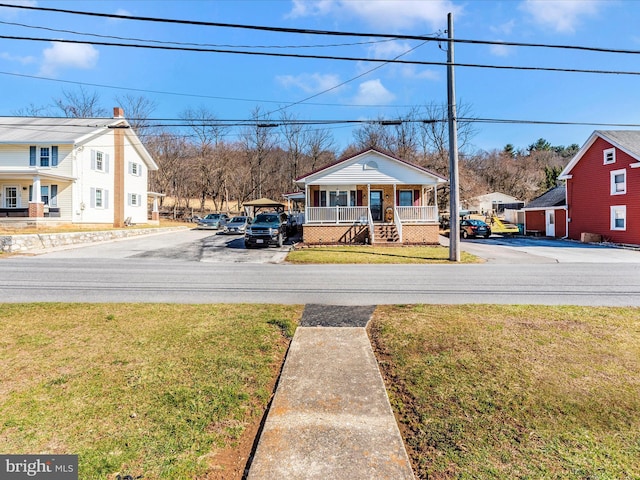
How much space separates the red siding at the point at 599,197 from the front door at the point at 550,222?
255 centimetres

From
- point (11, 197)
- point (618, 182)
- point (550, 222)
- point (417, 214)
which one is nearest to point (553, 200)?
point (550, 222)

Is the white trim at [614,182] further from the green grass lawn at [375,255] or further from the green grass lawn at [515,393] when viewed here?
the green grass lawn at [515,393]

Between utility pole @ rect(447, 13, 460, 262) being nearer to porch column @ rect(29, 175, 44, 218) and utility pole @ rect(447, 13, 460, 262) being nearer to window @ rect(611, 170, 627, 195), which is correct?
window @ rect(611, 170, 627, 195)

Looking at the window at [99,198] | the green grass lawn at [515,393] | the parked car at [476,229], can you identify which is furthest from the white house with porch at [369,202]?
the window at [99,198]

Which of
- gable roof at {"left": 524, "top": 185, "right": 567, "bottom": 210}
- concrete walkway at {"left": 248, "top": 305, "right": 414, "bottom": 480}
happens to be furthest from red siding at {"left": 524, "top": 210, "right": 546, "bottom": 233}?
concrete walkway at {"left": 248, "top": 305, "right": 414, "bottom": 480}

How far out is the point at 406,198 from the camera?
24547mm

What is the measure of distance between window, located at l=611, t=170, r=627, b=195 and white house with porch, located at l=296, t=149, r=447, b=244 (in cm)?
1161

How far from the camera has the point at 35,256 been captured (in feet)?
52.0

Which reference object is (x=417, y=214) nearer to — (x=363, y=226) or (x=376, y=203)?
(x=376, y=203)

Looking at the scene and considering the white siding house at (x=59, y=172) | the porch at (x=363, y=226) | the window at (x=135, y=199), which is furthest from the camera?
the window at (x=135, y=199)

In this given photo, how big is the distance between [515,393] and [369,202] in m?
19.9

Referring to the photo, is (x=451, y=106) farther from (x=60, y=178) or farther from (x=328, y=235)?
(x=60, y=178)

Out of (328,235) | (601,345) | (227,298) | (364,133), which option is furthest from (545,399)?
(364,133)

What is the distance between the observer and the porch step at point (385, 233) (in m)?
21.8
